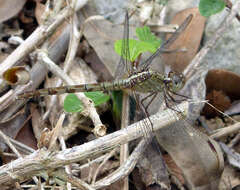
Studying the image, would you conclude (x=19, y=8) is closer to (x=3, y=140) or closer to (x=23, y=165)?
(x=3, y=140)

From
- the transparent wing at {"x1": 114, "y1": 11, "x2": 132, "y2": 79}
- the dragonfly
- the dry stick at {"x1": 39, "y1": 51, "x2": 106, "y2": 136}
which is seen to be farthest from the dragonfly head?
the dry stick at {"x1": 39, "y1": 51, "x2": 106, "y2": 136}

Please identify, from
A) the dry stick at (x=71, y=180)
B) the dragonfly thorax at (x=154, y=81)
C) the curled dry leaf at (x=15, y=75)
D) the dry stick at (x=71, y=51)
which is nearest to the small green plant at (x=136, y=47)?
the dragonfly thorax at (x=154, y=81)

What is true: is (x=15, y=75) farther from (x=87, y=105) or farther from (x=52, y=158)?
(x=52, y=158)

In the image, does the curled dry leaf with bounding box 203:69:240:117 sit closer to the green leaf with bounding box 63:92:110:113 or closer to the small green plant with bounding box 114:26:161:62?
the small green plant with bounding box 114:26:161:62

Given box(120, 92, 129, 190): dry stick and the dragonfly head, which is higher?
the dragonfly head

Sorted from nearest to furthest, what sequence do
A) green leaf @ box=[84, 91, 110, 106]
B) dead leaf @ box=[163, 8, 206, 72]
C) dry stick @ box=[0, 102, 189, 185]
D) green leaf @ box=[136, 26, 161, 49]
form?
1. dry stick @ box=[0, 102, 189, 185]
2. green leaf @ box=[84, 91, 110, 106]
3. green leaf @ box=[136, 26, 161, 49]
4. dead leaf @ box=[163, 8, 206, 72]

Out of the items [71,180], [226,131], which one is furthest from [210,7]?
[71,180]

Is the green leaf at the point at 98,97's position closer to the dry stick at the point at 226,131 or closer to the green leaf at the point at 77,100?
the green leaf at the point at 77,100
